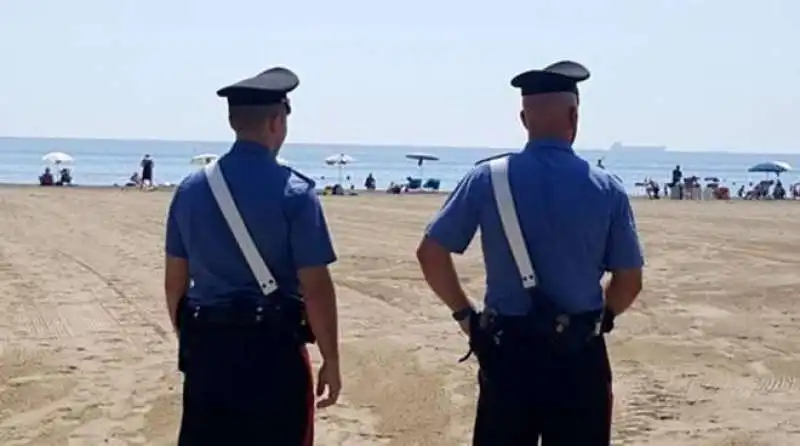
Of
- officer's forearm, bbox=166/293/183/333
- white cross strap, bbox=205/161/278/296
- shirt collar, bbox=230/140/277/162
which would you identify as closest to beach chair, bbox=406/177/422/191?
officer's forearm, bbox=166/293/183/333

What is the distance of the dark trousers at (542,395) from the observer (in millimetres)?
5121

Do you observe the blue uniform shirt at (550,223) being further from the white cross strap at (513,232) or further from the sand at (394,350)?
the sand at (394,350)

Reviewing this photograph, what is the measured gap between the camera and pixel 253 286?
5277 millimetres

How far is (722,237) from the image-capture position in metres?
27.1

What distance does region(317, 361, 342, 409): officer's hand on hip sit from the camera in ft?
18.1

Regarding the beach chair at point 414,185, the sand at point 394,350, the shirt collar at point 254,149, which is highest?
the shirt collar at point 254,149

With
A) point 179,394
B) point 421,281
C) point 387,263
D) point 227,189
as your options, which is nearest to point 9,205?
point 387,263

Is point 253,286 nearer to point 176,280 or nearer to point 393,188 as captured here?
point 176,280

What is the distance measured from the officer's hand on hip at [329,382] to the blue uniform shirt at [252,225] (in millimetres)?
371

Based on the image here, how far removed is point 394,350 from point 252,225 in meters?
7.32

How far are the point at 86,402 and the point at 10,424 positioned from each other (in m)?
0.76

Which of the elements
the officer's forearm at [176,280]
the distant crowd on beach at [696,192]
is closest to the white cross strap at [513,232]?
the officer's forearm at [176,280]

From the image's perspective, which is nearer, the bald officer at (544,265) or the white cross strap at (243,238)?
the bald officer at (544,265)

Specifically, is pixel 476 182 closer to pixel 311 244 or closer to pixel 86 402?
pixel 311 244
